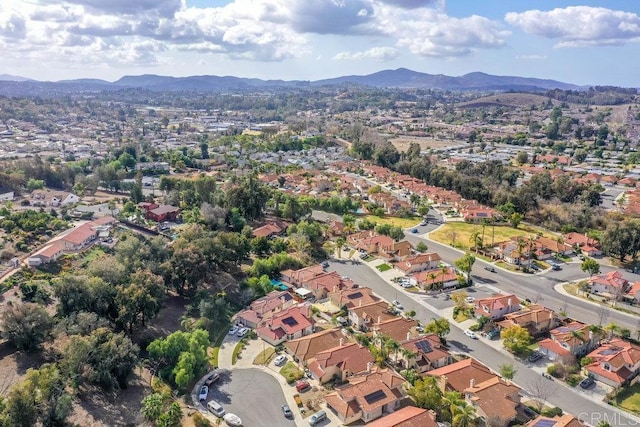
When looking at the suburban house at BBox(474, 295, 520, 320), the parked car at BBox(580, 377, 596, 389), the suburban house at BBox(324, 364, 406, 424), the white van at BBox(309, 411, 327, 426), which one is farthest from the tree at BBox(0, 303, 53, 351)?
→ the parked car at BBox(580, 377, 596, 389)

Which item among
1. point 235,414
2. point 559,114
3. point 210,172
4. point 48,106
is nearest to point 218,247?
point 235,414

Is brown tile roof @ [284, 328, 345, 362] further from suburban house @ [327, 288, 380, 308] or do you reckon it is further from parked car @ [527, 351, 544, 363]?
parked car @ [527, 351, 544, 363]

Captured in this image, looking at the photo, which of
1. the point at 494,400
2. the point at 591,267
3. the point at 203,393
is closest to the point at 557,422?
the point at 494,400

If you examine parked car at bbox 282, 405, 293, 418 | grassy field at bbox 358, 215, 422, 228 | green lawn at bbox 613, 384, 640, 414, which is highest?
grassy field at bbox 358, 215, 422, 228

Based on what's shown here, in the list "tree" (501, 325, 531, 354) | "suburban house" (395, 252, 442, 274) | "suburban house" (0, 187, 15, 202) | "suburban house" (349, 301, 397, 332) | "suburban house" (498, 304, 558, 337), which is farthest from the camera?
"suburban house" (0, 187, 15, 202)

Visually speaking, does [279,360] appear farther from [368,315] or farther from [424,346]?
[424,346]

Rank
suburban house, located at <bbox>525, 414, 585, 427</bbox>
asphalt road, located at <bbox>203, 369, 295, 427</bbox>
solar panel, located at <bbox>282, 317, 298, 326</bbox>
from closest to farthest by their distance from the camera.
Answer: suburban house, located at <bbox>525, 414, 585, 427</bbox>
asphalt road, located at <bbox>203, 369, 295, 427</bbox>
solar panel, located at <bbox>282, 317, 298, 326</bbox>

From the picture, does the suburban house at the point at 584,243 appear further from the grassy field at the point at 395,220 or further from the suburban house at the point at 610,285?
the grassy field at the point at 395,220
